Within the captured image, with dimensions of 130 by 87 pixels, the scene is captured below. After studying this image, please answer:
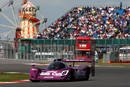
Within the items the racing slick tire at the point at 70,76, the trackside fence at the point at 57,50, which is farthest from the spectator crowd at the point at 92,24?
the racing slick tire at the point at 70,76

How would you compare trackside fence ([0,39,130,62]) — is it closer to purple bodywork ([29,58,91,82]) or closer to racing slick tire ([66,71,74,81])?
racing slick tire ([66,71,74,81])

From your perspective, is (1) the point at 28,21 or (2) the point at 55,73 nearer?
(2) the point at 55,73

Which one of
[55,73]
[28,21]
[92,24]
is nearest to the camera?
[55,73]

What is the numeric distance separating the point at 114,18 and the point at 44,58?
700 inches

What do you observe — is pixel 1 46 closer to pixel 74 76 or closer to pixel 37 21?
pixel 37 21

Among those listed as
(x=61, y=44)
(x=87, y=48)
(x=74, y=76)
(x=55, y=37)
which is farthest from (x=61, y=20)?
(x=74, y=76)

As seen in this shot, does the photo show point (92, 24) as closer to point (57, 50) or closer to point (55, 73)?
point (57, 50)

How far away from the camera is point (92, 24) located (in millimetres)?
82812

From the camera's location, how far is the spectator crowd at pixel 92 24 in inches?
3083

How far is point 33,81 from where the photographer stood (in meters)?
25.6

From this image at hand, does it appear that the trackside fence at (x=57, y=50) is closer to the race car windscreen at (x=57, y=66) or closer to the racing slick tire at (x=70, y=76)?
the racing slick tire at (x=70, y=76)

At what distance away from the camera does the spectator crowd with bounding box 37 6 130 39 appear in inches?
3083

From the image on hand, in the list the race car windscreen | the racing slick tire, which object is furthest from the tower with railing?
the racing slick tire

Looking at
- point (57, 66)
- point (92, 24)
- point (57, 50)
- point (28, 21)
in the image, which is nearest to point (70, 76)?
point (57, 66)
